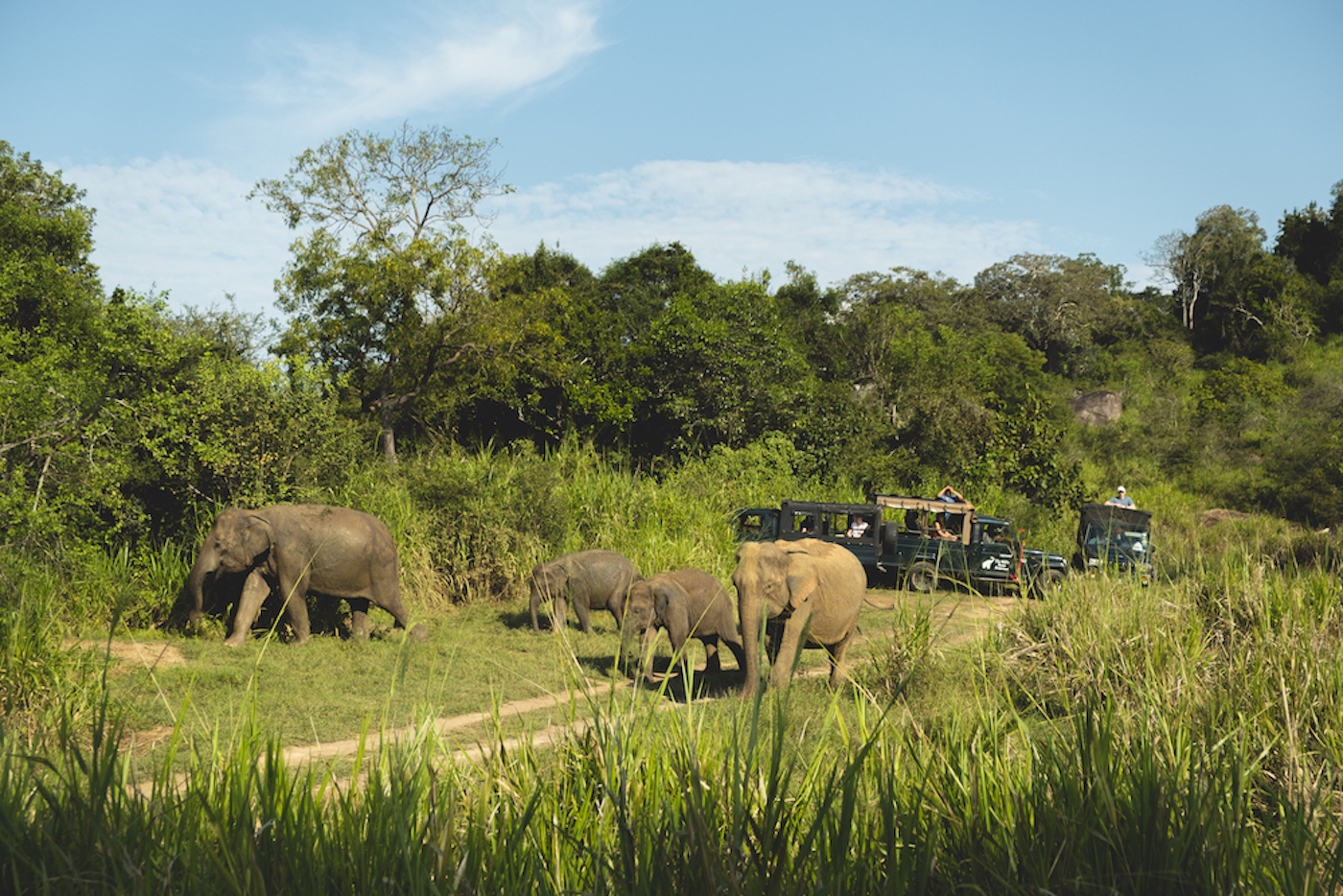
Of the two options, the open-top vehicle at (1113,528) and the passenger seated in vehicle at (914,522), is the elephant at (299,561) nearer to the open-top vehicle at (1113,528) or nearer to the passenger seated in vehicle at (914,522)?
the passenger seated in vehicle at (914,522)

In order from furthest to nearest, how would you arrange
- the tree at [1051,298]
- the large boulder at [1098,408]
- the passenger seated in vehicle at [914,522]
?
the tree at [1051,298] < the large boulder at [1098,408] < the passenger seated in vehicle at [914,522]

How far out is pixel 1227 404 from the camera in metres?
31.4

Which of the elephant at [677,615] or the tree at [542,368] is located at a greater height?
the tree at [542,368]

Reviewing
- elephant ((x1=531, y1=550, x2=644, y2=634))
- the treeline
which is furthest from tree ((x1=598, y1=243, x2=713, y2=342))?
elephant ((x1=531, y1=550, x2=644, y2=634))

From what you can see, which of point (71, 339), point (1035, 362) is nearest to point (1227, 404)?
point (1035, 362)

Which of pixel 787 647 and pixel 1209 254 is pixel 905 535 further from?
pixel 1209 254

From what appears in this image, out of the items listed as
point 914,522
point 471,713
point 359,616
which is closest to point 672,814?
point 471,713

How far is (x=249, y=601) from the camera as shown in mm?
9148

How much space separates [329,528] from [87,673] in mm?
3327

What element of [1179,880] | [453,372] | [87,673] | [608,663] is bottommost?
[608,663]

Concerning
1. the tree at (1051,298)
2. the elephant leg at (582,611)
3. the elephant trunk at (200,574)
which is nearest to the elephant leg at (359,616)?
the elephant trunk at (200,574)

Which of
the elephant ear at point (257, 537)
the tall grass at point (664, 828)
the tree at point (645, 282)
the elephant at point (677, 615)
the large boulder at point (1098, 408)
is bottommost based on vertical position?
the elephant at point (677, 615)

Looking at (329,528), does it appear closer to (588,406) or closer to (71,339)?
(71,339)

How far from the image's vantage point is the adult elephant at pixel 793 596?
293 inches
